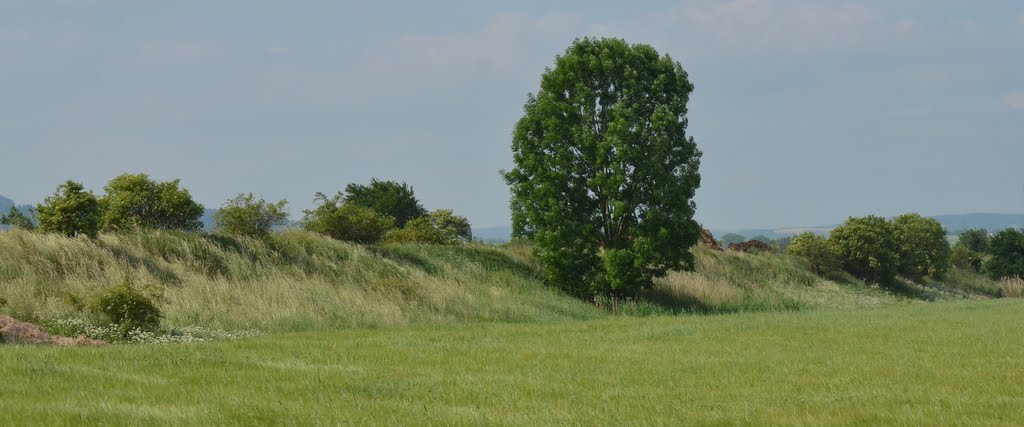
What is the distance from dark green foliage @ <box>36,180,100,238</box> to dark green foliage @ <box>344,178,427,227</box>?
33662 mm

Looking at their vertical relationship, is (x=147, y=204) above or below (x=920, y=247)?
above

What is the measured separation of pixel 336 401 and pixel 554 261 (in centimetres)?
2175

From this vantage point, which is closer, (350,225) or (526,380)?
(526,380)

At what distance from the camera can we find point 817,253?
181 ft

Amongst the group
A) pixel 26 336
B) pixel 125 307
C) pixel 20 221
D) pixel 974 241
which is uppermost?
pixel 20 221

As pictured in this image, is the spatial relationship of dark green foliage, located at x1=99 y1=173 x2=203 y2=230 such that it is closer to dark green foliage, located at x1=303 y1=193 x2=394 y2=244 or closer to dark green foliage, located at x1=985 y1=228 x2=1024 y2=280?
dark green foliage, located at x1=303 y1=193 x2=394 y2=244

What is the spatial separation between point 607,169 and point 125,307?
17610 mm

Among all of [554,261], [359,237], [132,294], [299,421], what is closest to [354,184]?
[359,237]

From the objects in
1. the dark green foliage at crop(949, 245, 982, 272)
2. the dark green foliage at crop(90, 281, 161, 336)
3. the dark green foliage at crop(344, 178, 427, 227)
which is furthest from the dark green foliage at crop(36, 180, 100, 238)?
the dark green foliage at crop(949, 245, 982, 272)

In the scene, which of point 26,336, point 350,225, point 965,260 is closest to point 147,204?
point 350,225

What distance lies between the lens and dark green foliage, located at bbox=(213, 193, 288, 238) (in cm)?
3125

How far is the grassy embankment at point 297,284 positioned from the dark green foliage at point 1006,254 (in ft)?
134

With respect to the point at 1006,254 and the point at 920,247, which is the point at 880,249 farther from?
the point at 1006,254

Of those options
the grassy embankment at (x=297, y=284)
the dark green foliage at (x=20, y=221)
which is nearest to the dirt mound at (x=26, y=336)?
the grassy embankment at (x=297, y=284)
